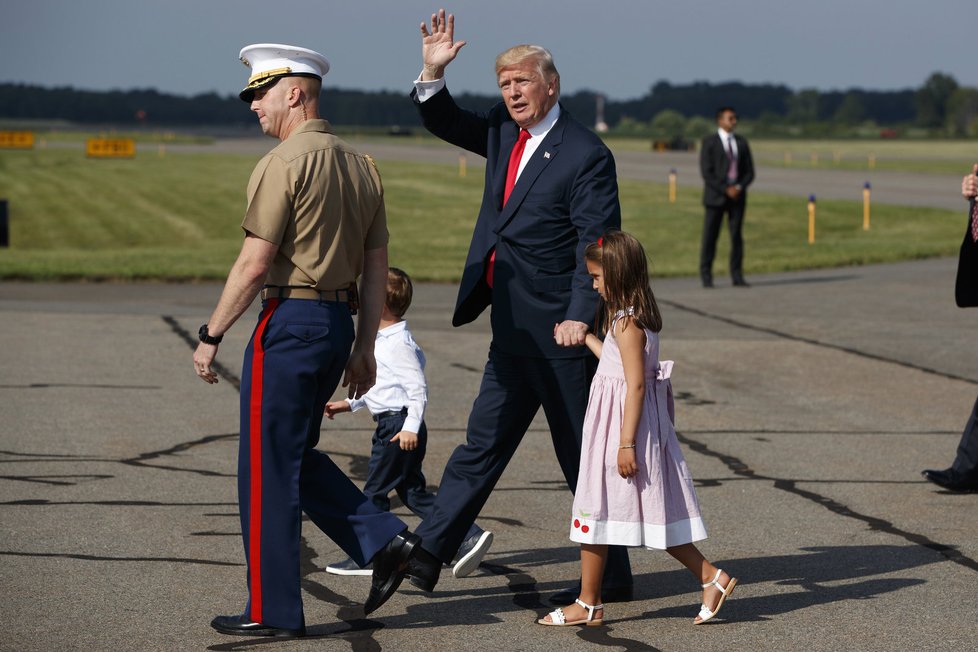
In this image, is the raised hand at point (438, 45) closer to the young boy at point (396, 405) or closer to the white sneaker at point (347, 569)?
the young boy at point (396, 405)

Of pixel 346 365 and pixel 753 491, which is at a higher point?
pixel 346 365

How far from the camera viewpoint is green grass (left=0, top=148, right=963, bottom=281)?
20891mm

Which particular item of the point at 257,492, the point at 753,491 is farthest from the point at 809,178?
the point at 257,492

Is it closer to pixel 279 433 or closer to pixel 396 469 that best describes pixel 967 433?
pixel 396 469

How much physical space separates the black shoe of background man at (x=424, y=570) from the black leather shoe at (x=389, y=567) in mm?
279

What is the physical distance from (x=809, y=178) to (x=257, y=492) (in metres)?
45.0

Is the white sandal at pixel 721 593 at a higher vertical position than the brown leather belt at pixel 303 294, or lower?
lower

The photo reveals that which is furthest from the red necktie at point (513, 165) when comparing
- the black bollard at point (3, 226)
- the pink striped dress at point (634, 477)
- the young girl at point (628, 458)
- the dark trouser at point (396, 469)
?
the black bollard at point (3, 226)

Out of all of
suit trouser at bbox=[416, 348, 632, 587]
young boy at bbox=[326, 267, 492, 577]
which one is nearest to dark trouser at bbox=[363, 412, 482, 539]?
young boy at bbox=[326, 267, 492, 577]

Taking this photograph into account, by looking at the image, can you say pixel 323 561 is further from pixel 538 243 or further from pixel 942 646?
pixel 942 646

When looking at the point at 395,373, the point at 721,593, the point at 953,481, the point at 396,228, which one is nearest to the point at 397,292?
the point at 395,373

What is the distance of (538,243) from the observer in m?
5.39

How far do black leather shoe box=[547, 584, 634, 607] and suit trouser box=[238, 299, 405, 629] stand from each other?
3.41ft

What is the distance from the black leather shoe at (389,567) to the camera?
5.09 m
